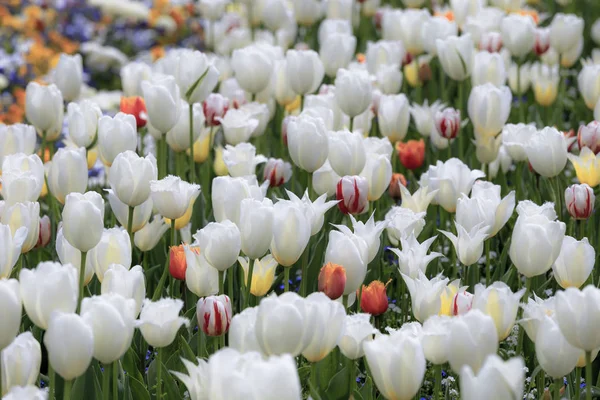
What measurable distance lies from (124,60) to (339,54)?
315 cm

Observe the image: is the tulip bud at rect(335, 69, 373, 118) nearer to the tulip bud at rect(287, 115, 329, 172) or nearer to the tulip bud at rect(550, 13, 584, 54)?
the tulip bud at rect(287, 115, 329, 172)

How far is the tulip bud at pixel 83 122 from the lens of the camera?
3.16 m

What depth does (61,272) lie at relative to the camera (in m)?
1.85

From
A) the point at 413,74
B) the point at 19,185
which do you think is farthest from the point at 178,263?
the point at 413,74

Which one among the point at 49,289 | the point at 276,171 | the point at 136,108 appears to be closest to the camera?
the point at 49,289

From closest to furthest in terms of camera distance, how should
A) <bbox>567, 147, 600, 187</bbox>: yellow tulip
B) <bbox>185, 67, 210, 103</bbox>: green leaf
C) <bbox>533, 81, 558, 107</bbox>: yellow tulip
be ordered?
1. <bbox>567, 147, 600, 187</bbox>: yellow tulip
2. <bbox>185, 67, 210, 103</bbox>: green leaf
3. <bbox>533, 81, 558, 107</bbox>: yellow tulip

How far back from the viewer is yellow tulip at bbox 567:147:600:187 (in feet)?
9.71

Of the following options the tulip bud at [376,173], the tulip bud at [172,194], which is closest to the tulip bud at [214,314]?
the tulip bud at [172,194]

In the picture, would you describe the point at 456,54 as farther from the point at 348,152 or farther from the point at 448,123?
the point at 348,152

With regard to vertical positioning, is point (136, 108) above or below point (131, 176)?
below

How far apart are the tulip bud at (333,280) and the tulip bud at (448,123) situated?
4.67ft

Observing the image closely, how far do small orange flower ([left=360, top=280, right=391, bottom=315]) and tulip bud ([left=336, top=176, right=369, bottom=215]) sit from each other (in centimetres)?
43

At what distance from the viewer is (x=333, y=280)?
2.14 metres

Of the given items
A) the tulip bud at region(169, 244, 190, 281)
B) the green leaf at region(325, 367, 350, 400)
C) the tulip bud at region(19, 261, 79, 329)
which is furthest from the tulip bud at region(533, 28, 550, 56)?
the tulip bud at region(19, 261, 79, 329)
